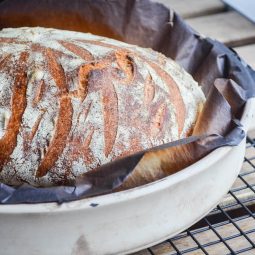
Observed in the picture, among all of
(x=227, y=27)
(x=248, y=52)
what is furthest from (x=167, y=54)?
(x=227, y=27)

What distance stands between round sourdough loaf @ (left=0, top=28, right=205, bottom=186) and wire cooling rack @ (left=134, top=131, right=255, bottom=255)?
0.17 m

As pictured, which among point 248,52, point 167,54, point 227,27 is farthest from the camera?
point 227,27

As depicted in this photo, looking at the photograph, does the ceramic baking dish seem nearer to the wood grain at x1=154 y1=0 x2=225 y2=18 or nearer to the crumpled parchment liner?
the crumpled parchment liner

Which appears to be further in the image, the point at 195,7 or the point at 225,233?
the point at 195,7

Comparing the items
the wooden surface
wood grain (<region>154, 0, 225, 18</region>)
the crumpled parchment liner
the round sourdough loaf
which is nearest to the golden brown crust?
the round sourdough loaf

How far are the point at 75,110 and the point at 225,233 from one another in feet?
1.16

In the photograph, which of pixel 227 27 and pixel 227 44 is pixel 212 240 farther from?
pixel 227 27

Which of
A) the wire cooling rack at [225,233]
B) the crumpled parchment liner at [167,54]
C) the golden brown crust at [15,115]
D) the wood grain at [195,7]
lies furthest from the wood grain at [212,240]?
the wood grain at [195,7]

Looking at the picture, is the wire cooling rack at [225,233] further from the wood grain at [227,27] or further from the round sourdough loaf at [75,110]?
the wood grain at [227,27]

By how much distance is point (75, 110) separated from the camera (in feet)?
3.03

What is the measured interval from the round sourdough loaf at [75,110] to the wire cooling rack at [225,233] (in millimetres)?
175

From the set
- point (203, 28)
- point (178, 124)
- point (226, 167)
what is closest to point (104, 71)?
point (178, 124)

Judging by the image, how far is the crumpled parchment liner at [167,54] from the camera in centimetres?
85

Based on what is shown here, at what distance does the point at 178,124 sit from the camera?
0.99 meters
